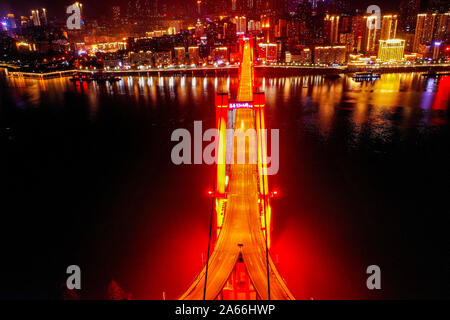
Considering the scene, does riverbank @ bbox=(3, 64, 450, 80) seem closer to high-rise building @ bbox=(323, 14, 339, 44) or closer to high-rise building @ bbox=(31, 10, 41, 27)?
high-rise building @ bbox=(323, 14, 339, 44)

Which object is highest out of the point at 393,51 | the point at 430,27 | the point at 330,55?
the point at 430,27

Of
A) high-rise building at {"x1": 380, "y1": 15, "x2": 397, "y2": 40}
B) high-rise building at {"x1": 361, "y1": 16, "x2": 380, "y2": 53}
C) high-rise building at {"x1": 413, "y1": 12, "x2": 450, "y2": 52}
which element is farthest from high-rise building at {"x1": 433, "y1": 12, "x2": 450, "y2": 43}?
high-rise building at {"x1": 361, "y1": 16, "x2": 380, "y2": 53}

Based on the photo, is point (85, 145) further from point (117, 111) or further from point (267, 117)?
point (267, 117)

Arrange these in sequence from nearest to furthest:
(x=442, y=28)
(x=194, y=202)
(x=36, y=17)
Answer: (x=194, y=202) < (x=442, y=28) < (x=36, y=17)

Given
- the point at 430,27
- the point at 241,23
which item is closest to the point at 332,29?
the point at 430,27

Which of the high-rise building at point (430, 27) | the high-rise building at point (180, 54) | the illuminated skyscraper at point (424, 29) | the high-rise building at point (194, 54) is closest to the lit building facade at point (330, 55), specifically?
the high-rise building at point (430, 27)

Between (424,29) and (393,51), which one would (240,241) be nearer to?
(393,51)
